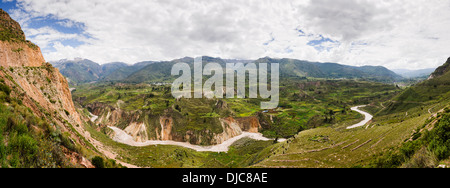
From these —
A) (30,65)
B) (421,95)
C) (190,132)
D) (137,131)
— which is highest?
(30,65)

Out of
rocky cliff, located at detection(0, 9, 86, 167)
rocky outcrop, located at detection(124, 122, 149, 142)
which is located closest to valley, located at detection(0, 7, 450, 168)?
rocky cliff, located at detection(0, 9, 86, 167)

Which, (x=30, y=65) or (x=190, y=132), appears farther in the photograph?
(x=190, y=132)

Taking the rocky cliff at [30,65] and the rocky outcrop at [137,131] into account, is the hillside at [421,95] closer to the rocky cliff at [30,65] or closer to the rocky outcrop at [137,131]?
the rocky outcrop at [137,131]

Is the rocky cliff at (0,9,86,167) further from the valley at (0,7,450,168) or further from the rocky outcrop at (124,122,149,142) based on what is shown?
the rocky outcrop at (124,122,149,142)

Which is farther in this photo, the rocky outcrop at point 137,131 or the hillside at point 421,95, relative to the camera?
the hillside at point 421,95

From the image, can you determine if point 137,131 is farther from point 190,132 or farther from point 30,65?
point 30,65

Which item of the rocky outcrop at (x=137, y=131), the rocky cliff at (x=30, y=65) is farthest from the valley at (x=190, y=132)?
the rocky outcrop at (x=137, y=131)

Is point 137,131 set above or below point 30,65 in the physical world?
below

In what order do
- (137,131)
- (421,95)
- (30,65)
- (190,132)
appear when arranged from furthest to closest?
(421,95) < (190,132) < (137,131) < (30,65)

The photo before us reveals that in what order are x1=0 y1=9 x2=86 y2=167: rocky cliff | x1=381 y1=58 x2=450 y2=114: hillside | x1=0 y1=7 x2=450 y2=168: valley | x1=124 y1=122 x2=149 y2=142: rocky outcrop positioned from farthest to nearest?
x1=381 y1=58 x2=450 y2=114: hillside, x1=124 y1=122 x2=149 y2=142: rocky outcrop, x1=0 y1=9 x2=86 y2=167: rocky cliff, x1=0 y1=7 x2=450 y2=168: valley

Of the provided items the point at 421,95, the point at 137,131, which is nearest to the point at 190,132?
the point at 137,131

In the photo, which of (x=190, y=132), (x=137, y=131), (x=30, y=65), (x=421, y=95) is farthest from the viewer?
(x=421, y=95)

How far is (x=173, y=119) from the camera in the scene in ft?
322

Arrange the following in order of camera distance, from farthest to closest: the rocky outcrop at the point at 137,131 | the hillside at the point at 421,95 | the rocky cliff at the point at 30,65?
the hillside at the point at 421,95 → the rocky outcrop at the point at 137,131 → the rocky cliff at the point at 30,65
